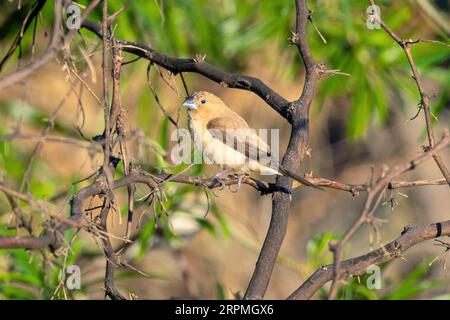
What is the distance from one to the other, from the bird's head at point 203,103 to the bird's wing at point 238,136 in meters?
0.18

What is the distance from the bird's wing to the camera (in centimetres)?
397

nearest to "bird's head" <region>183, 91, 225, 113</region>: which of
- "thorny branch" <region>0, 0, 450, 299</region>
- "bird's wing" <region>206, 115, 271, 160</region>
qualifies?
"bird's wing" <region>206, 115, 271, 160</region>

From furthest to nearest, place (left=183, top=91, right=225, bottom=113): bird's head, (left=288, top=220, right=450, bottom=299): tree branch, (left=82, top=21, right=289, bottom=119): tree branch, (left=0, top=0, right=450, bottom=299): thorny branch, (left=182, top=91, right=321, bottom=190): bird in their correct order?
(left=183, top=91, right=225, bottom=113): bird's head < (left=182, top=91, right=321, bottom=190): bird < (left=82, top=21, right=289, bottom=119): tree branch < (left=288, top=220, right=450, bottom=299): tree branch < (left=0, top=0, right=450, bottom=299): thorny branch

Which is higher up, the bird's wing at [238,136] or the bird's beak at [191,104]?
the bird's beak at [191,104]

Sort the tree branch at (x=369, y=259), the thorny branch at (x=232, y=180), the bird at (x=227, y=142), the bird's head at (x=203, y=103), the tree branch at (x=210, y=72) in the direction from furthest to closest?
the bird's head at (x=203, y=103), the bird at (x=227, y=142), the tree branch at (x=210, y=72), the tree branch at (x=369, y=259), the thorny branch at (x=232, y=180)

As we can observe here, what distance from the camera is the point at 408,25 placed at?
25.5 feet

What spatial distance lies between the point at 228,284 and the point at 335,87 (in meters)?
2.49

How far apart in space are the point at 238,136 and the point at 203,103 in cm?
55

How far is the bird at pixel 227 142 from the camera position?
3.93 metres

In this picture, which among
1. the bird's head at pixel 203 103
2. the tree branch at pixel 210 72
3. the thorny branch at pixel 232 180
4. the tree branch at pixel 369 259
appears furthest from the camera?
the bird's head at pixel 203 103

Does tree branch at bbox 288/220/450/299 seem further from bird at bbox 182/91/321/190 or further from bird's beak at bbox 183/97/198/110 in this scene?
bird's beak at bbox 183/97/198/110

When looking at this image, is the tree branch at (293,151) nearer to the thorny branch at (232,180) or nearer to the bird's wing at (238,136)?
the thorny branch at (232,180)

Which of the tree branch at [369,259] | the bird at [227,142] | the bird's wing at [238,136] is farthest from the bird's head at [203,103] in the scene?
the tree branch at [369,259]
